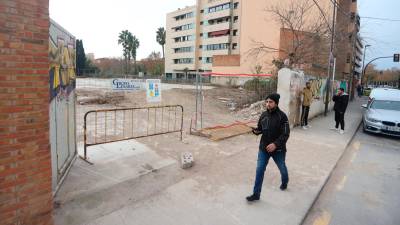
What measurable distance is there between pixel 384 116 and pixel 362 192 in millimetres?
6746

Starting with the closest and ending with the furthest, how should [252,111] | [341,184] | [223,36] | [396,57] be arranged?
[341,184]
[252,111]
[396,57]
[223,36]

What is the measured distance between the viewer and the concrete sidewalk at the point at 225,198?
12.3ft

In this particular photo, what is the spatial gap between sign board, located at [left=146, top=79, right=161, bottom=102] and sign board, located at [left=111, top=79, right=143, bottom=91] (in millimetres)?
228

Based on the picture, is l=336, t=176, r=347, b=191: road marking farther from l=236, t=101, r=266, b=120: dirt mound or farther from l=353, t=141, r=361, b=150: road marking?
l=236, t=101, r=266, b=120: dirt mound

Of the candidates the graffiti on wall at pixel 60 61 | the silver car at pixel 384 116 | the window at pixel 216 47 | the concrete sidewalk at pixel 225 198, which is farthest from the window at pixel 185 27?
the graffiti on wall at pixel 60 61

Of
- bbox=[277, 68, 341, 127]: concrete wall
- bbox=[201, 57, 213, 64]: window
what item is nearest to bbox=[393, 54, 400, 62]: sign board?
bbox=[277, 68, 341, 127]: concrete wall

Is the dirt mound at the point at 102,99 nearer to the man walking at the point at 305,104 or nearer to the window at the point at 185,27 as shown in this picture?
the man walking at the point at 305,104

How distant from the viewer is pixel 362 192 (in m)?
5.02

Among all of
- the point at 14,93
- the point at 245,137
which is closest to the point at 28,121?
the point at 14,93

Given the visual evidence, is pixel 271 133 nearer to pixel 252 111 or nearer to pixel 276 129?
pixel 276 129

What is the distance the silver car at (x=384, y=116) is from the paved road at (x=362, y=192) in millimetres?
2183

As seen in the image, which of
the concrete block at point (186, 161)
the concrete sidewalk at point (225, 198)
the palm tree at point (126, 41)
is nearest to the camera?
the concrete sidewalk at point (225, 198)

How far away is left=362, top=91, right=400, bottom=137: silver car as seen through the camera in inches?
391

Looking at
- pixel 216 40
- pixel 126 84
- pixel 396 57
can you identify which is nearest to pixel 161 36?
pixel 216 40
